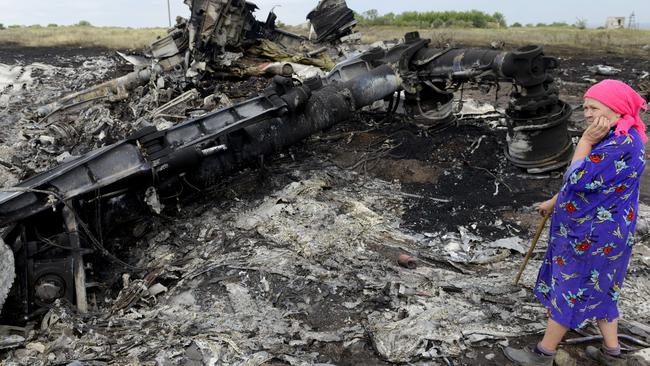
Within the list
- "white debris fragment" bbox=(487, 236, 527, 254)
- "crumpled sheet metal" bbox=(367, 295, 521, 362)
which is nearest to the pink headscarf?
"crumpled sheet metal" bbox=(367, 295, 521, 362)

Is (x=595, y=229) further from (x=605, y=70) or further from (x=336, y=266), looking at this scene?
(x=605, y=70)

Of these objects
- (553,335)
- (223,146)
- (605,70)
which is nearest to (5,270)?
(223,146)

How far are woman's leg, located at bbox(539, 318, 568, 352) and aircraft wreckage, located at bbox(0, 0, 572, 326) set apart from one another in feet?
12.0

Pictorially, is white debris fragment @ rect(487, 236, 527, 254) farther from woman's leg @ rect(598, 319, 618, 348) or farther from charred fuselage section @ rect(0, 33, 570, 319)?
charred fuselage section @ rect(0, 33, 570, 319)

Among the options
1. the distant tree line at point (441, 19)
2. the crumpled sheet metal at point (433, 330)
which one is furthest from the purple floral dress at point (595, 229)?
the distant tree line at point (441, 19)

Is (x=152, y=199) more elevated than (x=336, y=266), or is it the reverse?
(x=152, y=199)

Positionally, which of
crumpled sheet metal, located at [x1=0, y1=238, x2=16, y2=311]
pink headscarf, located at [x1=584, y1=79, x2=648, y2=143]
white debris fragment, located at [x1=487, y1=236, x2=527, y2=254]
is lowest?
white debris fragment, located at [x1=487, y1=236, x2=527, y2=254]

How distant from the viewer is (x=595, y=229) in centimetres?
274

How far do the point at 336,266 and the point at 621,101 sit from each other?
268cm

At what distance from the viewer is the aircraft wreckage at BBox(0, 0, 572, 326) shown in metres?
4.30

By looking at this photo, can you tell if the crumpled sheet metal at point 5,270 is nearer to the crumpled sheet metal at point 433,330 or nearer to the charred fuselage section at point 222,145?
the charred fuselage section at point 222,145

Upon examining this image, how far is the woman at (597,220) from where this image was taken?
2.63m

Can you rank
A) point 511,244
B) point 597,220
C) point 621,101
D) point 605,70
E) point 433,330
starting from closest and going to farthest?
point 621,101 → point 597,220 → point 433,330 → point 511,244 → point 605,70

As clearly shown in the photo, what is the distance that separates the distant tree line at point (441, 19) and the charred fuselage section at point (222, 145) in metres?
25.3
